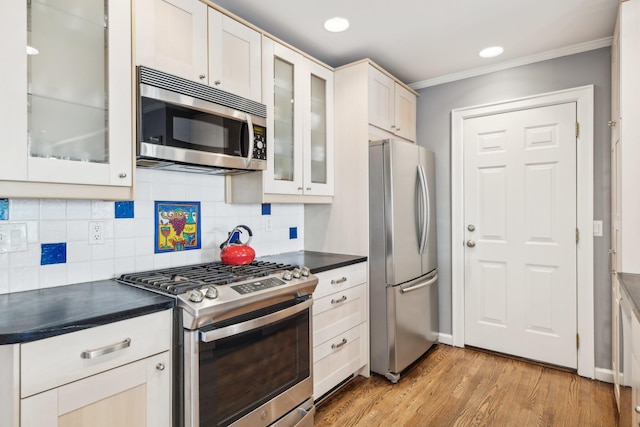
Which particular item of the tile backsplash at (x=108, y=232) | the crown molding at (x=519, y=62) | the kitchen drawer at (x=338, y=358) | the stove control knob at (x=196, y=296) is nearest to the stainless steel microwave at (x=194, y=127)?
the tile backsplash at (x=108, y=232)

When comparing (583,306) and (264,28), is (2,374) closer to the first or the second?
(264,28)

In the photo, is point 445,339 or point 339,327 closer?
point 339,327

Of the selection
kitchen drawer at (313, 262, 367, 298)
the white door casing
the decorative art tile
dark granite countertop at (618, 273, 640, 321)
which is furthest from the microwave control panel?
the white door casing

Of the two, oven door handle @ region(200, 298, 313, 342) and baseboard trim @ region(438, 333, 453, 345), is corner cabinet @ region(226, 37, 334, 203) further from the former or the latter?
baseboard trim @ region(438, 333, 453, 345)

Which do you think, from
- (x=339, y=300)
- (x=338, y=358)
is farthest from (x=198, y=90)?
(x=338, y=358)

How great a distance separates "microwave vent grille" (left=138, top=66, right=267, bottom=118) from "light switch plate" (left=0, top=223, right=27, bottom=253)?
2.72 feet

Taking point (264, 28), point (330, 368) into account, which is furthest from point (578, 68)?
point (330, 368)

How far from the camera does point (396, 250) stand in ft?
8.55

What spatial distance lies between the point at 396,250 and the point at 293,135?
3.58ft

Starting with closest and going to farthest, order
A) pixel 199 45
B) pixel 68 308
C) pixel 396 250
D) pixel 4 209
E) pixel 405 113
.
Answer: pixel 68 308, pixel 4 209, pixel 199 45, pixel 396 250, pixel 405 113

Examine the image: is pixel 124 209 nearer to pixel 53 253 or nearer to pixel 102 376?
pixel 53 253

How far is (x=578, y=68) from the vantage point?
2730 millimetres

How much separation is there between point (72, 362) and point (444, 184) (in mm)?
3018

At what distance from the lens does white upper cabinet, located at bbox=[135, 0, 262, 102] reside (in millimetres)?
1679
